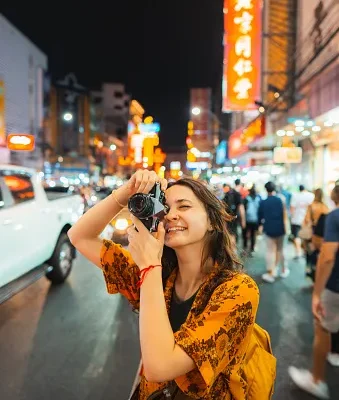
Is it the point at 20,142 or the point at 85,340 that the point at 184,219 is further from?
the point at 20,142

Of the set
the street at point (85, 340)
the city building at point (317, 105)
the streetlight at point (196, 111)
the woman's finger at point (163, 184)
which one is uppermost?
the streetlight at point (196, 111)

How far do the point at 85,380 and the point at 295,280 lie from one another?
491 cm

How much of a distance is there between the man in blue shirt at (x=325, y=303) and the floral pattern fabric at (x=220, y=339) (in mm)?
2163

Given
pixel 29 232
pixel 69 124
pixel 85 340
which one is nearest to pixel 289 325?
pixel 85 340

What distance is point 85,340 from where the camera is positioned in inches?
189

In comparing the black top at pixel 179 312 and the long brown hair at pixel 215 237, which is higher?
the long brown hair at pixel 215 237

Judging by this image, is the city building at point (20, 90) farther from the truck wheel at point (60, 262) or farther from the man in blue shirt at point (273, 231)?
the man in blue shirt at point (273, 231)

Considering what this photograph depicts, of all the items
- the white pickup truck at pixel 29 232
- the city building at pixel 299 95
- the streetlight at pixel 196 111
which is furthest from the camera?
the streetlight at pixel 196 111

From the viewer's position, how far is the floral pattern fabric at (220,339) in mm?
1416

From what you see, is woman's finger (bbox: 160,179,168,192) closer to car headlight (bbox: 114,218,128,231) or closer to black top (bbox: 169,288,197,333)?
black top (bbox: 169,288,197,333)

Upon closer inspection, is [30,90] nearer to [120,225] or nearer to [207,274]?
[120,225]

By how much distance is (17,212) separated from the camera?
223 inches

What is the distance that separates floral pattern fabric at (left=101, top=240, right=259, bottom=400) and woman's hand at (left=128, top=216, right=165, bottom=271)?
26 centimetres

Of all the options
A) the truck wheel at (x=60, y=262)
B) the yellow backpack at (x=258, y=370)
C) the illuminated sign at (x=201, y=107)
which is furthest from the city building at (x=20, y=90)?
the illuminated sign at (x=201, y=107)
